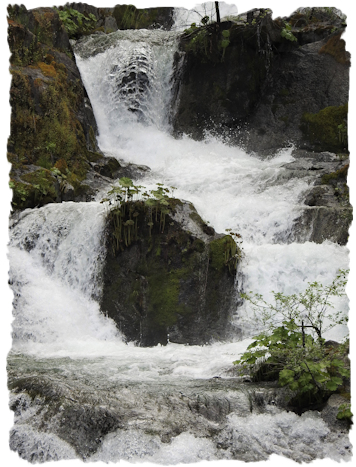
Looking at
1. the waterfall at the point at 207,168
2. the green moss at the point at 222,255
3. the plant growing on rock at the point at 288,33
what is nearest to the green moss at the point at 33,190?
the waterfall at the point at 207,168

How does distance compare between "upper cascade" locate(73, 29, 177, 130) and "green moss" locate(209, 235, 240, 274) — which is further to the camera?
"upper cascade" locate(73, 29, 177, 130)

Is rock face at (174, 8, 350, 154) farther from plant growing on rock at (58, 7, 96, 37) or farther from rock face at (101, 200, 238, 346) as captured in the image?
rock face at (101, 200, 238, 346)

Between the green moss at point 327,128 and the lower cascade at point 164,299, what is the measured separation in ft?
1.58

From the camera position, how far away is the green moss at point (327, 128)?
9.24 meters

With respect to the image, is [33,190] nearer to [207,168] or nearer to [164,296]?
[164,296]

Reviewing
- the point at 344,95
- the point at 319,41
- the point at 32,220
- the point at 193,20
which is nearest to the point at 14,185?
the point at 32,220

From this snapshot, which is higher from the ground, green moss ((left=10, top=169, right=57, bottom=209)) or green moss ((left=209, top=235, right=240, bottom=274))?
green moss ((left=10, top=169, right=57, bottom=209))

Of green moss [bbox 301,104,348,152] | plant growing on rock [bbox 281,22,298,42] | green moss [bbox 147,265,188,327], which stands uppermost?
plant growing on rock [bbox 281,22,298,42]

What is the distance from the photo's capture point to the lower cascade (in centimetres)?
278

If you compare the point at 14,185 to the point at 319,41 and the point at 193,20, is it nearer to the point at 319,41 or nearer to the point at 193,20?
the point at 193,20

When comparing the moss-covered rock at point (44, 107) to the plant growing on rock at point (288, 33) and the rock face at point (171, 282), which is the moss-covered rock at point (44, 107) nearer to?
the rock face at point (171, 282)

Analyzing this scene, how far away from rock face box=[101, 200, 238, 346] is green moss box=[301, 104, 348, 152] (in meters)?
4.84

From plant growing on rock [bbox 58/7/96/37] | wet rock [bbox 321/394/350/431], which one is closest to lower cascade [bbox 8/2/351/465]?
wet rock [bbox 321/394/350/431]

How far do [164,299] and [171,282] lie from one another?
21 centimetres
